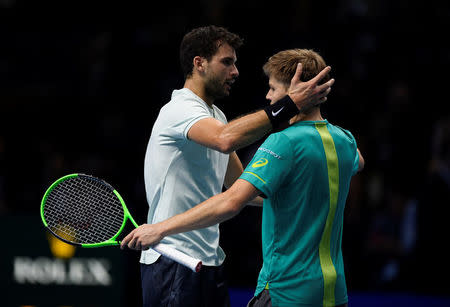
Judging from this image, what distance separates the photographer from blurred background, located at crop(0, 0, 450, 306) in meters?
6.70

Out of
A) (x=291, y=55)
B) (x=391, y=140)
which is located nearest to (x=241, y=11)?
(x=391, y=140)

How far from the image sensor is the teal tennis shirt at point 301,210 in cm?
305

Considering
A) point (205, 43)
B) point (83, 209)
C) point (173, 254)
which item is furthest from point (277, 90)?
point (83, 209)

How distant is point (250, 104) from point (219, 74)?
13.8 feet

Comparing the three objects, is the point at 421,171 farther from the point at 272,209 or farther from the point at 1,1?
the point at 1,1

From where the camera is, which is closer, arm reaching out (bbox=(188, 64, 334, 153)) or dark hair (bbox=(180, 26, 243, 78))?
arm reaching out (bbox=(188, 64, 334, 153))

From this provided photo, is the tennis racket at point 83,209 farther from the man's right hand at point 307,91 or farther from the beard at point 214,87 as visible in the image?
the man's right hand at point 307,91

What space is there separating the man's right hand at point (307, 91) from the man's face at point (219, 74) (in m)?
0.64

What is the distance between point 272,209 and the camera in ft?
10.3

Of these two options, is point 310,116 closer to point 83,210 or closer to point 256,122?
point 256,122

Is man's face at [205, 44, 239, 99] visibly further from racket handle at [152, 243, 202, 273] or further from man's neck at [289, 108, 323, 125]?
racket handle at [152, 243, 202, 273]

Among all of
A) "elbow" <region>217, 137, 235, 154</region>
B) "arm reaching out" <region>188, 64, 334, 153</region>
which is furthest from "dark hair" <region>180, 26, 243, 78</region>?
"elbow" <region>217, 137, 235, 154</region>

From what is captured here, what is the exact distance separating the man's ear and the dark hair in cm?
2

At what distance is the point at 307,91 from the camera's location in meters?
3.15
